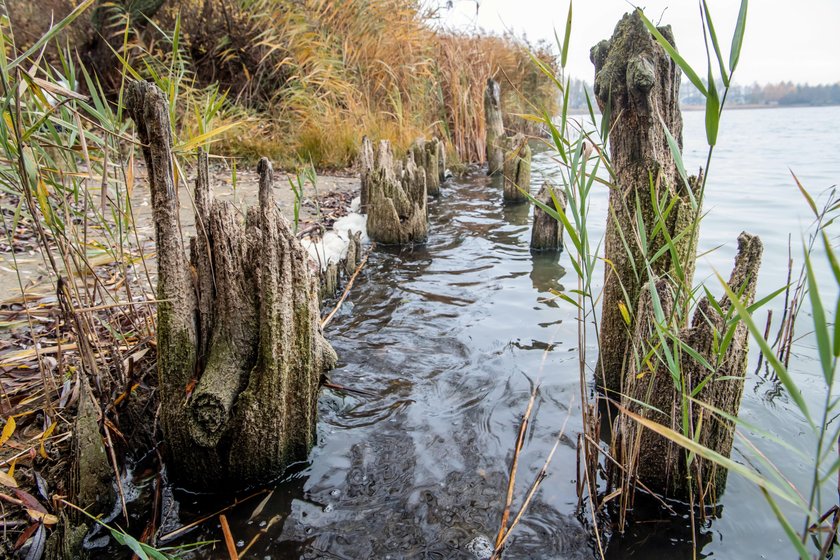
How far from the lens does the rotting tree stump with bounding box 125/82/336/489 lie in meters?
2.07

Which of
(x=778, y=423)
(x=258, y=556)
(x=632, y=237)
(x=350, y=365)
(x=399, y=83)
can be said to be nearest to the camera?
(x=258, y=556)

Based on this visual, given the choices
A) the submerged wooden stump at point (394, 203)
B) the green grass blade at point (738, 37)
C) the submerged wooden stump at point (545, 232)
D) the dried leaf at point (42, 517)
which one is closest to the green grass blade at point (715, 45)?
the green grass blade at point (738, 37)

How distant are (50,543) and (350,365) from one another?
1917mm

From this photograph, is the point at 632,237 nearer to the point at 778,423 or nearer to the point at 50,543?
the point at 778,423

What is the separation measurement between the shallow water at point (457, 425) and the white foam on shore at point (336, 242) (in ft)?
1.20

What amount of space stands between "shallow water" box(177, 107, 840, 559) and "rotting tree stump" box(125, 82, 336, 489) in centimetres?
30

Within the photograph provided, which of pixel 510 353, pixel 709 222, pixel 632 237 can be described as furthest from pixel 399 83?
pixel 632 237

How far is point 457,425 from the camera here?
283cm

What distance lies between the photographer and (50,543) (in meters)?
1.75

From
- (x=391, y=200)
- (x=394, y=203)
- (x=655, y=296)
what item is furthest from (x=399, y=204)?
(x=655, y=296)

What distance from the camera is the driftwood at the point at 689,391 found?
1907mm

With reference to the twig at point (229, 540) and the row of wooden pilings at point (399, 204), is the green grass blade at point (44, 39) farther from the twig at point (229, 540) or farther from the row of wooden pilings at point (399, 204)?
the row of wooden pilings at point (399, 204)

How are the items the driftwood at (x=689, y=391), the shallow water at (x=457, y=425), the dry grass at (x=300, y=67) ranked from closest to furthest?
the driftwood at (x=689, y=391) → the shallow water at (x=457, y=425) → the dry grass at (x=300, y=67)

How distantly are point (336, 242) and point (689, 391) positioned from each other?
3773mm
